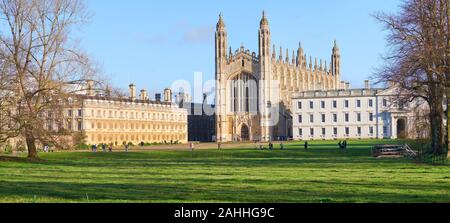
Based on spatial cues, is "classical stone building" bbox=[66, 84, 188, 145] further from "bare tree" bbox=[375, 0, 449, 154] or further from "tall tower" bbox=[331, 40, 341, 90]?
"bare tree" bbox=[375, 0, 449, 154]

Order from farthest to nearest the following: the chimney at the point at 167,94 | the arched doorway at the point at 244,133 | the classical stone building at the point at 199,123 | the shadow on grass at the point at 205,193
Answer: the classical stone building at the point at 199,123 → the chimney at the point at 167,94 → the arched doorway at the point at 244,133 → the shadow on grass at the point at 205,193

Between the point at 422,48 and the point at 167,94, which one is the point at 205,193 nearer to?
the point at 422,48

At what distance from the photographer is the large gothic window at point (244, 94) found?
117938 mm

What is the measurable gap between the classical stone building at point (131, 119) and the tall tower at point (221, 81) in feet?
28.1

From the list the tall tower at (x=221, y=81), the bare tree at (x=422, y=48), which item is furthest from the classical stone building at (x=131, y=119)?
the bare tree at (x=422, y=48)

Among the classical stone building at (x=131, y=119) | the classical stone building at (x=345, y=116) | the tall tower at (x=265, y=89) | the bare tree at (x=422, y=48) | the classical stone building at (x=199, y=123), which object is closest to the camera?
the bare tree at (x=422, y=48)

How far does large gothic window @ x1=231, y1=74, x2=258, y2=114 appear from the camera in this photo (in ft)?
387

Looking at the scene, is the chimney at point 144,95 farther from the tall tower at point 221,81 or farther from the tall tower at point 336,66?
the tall tower at point 336,66

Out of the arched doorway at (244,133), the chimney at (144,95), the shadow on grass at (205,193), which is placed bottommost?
the shadow on grass at (205,193)

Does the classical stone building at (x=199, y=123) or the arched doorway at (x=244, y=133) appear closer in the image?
the arched doorway at (x=244, y=133)

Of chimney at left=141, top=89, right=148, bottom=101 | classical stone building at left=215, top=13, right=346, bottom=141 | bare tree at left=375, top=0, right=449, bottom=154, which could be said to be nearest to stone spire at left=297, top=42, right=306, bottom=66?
classical stone building at left=215, top=13, right=346, bottom=141

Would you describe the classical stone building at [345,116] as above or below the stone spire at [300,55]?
below

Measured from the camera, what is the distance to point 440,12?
3406 centimetres
